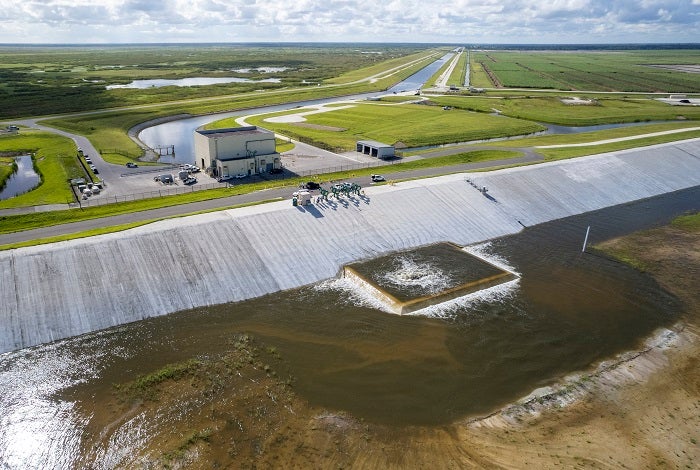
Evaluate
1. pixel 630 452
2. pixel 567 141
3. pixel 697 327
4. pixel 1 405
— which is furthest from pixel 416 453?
pixel 567 141

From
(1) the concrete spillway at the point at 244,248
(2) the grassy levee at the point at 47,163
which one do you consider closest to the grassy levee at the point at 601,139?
(1) the concrete spillway at the point at 244,248

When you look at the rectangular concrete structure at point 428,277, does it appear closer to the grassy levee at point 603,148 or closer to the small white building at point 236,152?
the small white building at point 236,152

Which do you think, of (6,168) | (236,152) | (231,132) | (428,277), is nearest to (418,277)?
(428,277)

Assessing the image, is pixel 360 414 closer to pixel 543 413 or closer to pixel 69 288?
pixel 543 413

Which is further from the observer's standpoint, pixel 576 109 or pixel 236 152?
pixel 576 109

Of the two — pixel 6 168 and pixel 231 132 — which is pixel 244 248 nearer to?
pixel 231 132

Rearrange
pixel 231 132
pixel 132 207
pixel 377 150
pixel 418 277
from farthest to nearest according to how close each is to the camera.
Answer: pixel 377 150 → pixel 231 132 → pixel 132 207 → pixel 418 277
